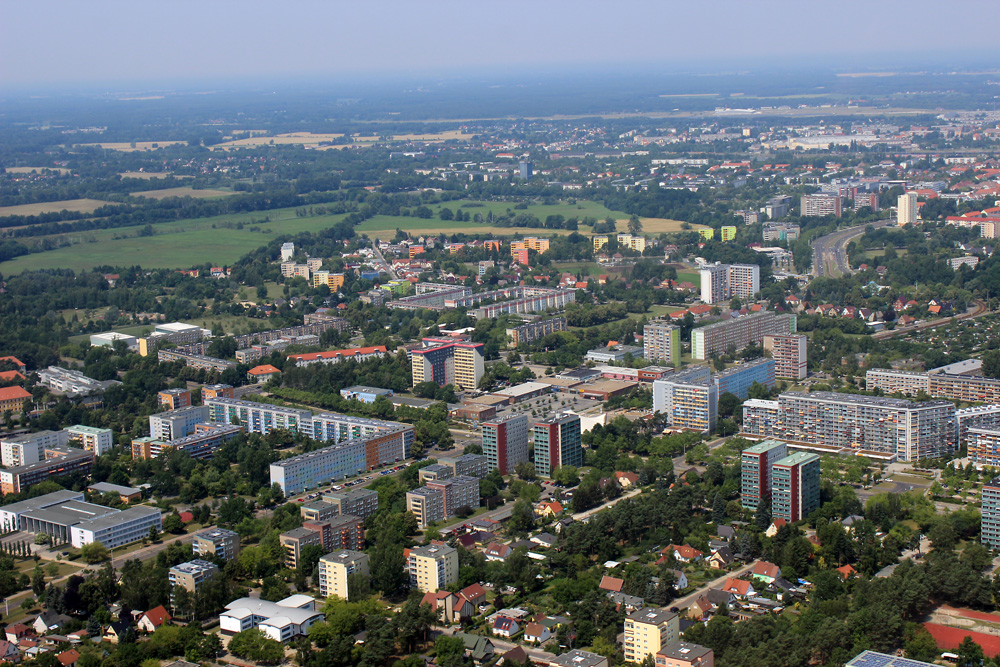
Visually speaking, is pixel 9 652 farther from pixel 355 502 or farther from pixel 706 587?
pixel 706 587

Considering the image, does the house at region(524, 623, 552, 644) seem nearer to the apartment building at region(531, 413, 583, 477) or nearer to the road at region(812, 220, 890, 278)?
the apartment building at region(531, 413, 583, 477)

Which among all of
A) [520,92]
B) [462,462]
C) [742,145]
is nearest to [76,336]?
[462,462]

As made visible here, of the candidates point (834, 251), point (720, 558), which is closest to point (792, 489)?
point (720, 558)

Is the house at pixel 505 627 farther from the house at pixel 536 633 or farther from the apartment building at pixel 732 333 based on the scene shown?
the apartment building at pixel 732 333

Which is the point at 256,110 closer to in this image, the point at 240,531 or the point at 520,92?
the point at 520,92

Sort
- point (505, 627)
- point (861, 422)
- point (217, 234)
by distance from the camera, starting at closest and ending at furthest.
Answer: point (505, 627) → point (861, 422) → point (217, 234)

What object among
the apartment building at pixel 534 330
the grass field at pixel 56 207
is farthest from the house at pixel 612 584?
the grass field at pixel 56 207
